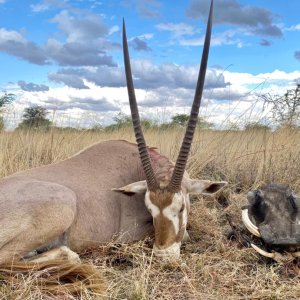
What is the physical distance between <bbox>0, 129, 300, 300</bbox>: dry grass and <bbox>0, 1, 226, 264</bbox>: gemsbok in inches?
9.1

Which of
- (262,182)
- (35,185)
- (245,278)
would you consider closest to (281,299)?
(245,278)

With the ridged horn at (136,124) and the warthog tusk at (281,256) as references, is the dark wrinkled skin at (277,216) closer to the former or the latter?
the warthog tusk at (281,256)

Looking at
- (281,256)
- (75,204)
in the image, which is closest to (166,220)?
(75,204)

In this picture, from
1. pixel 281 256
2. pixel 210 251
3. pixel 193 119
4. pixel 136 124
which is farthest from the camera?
pixel 210 251

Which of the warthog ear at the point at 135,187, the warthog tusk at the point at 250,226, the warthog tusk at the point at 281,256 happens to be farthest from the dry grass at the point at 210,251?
the warthog ear at the point at 135,187

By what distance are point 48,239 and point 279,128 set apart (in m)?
5.98

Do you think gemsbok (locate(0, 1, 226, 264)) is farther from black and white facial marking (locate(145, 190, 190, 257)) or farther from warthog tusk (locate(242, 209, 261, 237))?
warthog tusk (locate(242, 209, 261, 237))

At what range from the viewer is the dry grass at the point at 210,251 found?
3510mm

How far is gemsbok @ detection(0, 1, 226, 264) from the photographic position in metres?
3.91

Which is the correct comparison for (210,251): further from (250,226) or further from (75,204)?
(75,204)

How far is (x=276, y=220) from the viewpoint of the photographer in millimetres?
4398

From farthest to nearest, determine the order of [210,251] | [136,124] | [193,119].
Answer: [210,251] → [136,124] → [193,119]

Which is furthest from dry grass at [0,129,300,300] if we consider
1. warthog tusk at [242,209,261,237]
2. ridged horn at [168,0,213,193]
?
ridged horn at [168,0,213,193]

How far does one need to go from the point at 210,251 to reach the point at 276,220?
69 cm
